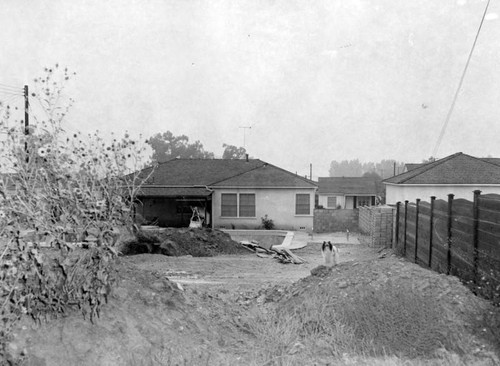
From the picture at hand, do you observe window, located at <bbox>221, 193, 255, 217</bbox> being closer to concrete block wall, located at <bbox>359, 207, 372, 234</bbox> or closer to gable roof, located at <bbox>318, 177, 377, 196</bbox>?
concrete block wall, located at <bbox>359, 207, 372, 234</bbox>

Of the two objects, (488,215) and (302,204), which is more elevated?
(488,215)

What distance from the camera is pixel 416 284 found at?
7.38 metres

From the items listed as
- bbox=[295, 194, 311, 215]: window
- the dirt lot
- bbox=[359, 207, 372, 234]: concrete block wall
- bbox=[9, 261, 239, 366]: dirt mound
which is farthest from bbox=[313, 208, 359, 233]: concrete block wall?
bbox=[9, 261, 239, 366]: dirt mound

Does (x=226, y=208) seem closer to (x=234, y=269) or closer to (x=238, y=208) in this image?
(x=238, y=208)

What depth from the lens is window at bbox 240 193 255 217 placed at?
28812 millimetres

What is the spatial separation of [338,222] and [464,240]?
79.0 ft

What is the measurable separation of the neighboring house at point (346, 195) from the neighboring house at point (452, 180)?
21475 mm

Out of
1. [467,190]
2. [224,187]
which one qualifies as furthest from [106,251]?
[467,190]

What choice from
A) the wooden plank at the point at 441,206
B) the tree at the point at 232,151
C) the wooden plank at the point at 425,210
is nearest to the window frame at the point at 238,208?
the wooden plank at the point at 425,210

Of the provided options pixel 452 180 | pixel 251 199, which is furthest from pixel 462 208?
pixel 452 180

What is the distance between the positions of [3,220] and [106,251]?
1.18 meters

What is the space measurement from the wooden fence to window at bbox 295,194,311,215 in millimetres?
15560

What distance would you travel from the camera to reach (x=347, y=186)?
2151 inches

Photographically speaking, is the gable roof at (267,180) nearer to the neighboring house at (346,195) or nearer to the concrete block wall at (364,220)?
the concrete block wall at (364,220)
